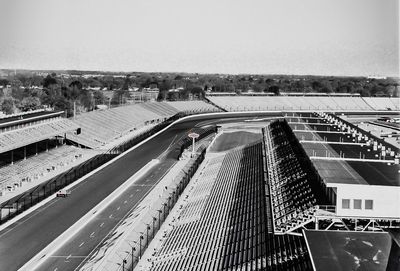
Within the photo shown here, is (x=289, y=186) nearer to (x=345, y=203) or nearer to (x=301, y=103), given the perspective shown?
(x=345, y=203)

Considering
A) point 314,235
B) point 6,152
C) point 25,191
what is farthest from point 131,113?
point 314,235

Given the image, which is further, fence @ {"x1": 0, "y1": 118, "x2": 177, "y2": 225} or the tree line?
the tree line

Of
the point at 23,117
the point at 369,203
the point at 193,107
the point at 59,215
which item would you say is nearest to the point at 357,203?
the point at 369,203

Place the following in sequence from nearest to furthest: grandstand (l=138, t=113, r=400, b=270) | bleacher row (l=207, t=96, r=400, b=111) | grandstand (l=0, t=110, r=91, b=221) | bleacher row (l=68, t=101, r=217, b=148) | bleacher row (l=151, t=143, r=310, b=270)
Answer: grandstand (l=138, t=113, r=400, b=270) < bleacher row (l=151, t=143, r=310, b=270) < grandstand (l=0, t=110, r=91, b=221) < bleacher row (l=68, t=101, r=217, b=148) < bleacher row (l=207, t=96, r=400, b=111)

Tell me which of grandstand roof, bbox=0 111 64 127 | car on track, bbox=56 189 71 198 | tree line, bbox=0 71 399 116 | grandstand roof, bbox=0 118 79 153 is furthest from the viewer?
tree line, bbox=0 71 399 116

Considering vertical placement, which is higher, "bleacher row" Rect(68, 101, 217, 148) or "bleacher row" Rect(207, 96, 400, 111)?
"bleacher row" Rect(207, 96, 400, 111)

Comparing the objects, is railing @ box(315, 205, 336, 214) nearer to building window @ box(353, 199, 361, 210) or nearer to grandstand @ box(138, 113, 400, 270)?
grandstand @ box(138, 113, 400, 270)

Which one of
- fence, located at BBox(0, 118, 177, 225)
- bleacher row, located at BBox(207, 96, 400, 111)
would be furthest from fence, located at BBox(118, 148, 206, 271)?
bleacher row, located at BBox(207, 96, 400, 111)
